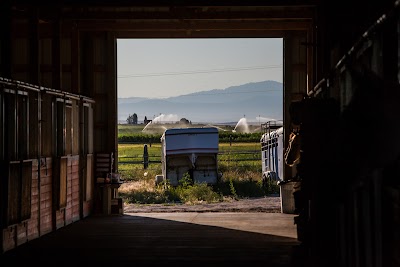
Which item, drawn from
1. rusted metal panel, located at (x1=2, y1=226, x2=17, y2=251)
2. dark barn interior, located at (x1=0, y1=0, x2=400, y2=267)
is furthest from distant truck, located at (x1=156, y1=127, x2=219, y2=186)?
rusted metal panel, located at (x1=2, y1=226, x2=17, y2=251)

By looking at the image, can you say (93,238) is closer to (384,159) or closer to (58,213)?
(58,213)

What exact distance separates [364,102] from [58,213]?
9493 mm

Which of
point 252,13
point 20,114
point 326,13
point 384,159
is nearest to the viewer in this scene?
point 384,159

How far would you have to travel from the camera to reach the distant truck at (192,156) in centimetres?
2555

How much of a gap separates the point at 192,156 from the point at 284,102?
9.39 meters

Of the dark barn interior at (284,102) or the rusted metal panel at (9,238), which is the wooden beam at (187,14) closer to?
the dark barn interior at (284,102)

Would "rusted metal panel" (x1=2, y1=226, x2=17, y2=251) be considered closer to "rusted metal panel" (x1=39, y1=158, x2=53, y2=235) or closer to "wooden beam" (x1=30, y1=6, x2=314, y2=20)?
"rusted metal panel" (x1=39, y1=158, x2=53, y2=235)

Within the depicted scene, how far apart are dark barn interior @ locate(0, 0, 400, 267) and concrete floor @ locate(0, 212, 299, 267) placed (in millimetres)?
190

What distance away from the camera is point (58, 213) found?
13484 millimetres

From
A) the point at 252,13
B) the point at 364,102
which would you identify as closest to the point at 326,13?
the point at 252,13

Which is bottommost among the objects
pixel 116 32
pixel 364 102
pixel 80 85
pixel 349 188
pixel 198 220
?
pixel 198 220

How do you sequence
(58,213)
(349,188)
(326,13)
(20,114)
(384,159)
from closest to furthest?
1. (384,159)
2. (349,188)
3. (326,13)
4. (20,114)
5. (58,213)

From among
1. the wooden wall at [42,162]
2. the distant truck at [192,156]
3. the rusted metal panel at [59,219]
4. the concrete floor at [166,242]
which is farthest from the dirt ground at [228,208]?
the distant truck at [192,156]

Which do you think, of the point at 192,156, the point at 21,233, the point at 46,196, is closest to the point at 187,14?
the point at 46,196
